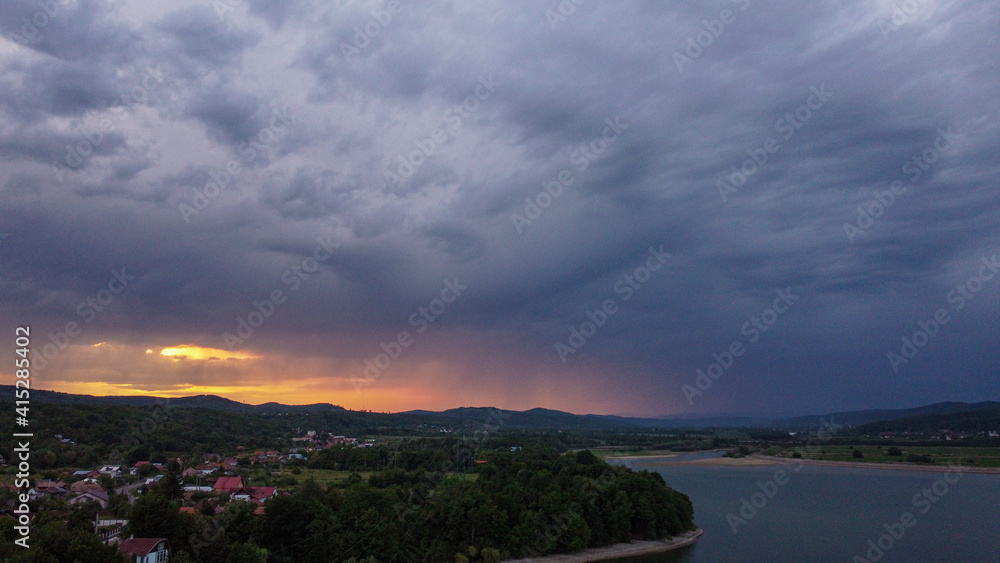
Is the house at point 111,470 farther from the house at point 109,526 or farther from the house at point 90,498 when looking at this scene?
the house at point 109,526

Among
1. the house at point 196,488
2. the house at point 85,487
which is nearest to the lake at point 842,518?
the house at point 196,488

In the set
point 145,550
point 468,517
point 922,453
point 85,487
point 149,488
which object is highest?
point 149,488

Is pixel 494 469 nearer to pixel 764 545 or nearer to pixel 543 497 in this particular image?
pixel 543 497

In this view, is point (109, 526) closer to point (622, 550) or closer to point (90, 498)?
point (90, 498)

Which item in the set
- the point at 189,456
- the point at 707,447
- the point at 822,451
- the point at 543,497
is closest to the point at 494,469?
the point at 543,497

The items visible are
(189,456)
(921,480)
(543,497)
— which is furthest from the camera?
(921,480)

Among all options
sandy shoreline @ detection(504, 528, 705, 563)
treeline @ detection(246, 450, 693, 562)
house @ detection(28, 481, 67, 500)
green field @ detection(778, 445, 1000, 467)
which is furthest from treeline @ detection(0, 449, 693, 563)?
green field @ detection(778, 445, 1000, 467)

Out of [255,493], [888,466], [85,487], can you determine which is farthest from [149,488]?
[888,466]
